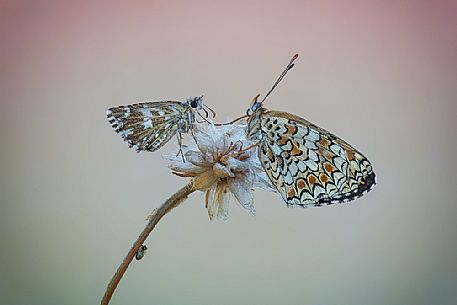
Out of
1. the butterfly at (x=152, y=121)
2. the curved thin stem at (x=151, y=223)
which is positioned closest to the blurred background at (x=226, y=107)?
the butterfly at (x=152, y=121)

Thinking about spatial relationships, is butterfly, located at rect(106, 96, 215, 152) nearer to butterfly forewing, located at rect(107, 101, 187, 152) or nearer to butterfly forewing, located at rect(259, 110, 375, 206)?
butterfly forewing, located at rect(107, 101, 187, 152)

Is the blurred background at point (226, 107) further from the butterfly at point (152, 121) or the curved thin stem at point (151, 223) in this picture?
the curved thin stem at point (151, 223)

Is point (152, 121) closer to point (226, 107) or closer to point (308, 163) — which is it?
point (308, 163)

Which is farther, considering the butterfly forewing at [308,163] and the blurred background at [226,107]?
the blurred background at [226,107]

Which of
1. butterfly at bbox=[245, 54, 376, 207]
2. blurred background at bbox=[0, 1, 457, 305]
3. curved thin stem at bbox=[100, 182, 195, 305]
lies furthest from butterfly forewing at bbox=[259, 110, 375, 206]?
blurred background at bbox=[0, 1, 457, 305]

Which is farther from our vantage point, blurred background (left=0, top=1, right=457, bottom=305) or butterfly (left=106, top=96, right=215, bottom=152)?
blurred background (left=0, top=1, right=457, bottom=305)
